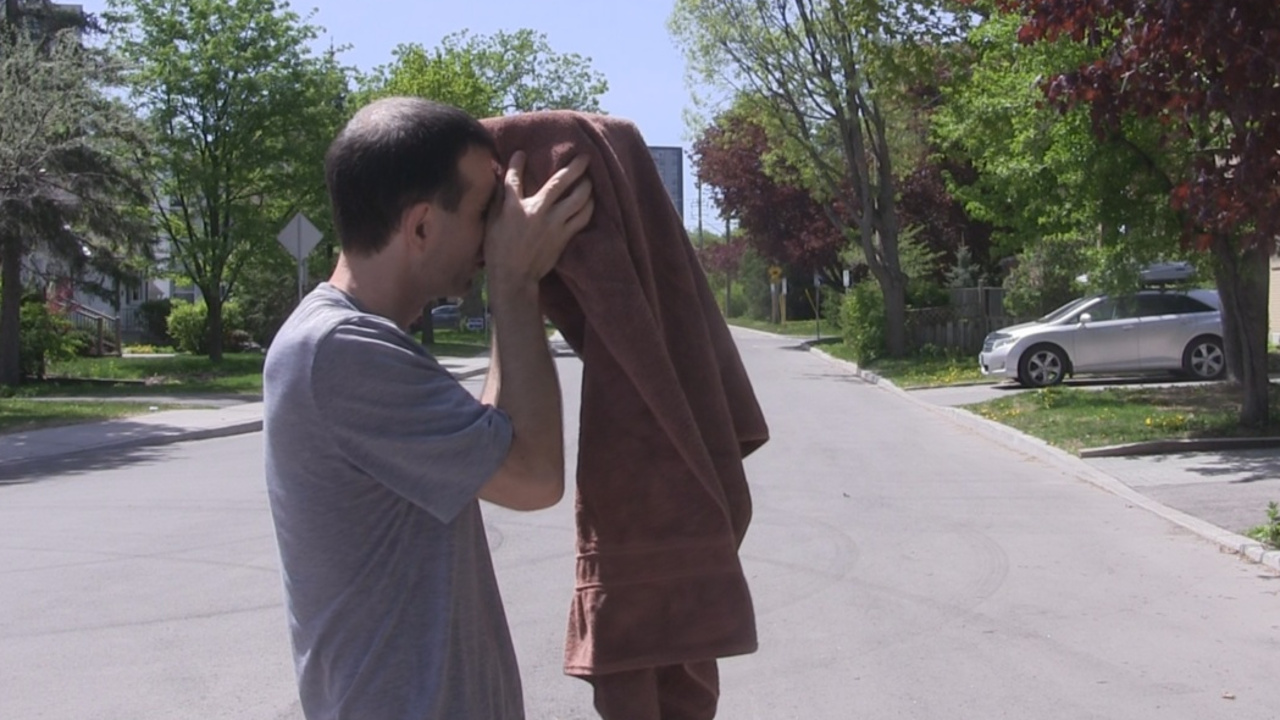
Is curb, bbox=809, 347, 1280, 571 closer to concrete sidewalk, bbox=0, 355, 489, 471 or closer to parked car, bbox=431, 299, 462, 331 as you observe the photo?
concrete sidewalk, bbox=0, 355, 489, 471

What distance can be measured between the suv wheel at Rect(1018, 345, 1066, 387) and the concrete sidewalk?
1175 centimetres

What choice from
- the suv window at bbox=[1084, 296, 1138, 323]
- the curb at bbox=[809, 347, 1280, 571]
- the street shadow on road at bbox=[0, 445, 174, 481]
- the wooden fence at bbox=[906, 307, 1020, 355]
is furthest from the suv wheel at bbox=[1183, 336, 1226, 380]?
the street shadow on road at bbox=[0, 445, 174, 481]

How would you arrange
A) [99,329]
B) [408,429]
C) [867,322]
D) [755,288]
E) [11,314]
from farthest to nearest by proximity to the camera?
1. [755,288]
2. [99,329]
3. [867,322]
4. [11,314]
5. [408,429]

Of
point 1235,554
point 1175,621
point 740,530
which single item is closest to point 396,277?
point 740,530

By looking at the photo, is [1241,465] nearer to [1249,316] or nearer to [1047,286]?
[1249,316]

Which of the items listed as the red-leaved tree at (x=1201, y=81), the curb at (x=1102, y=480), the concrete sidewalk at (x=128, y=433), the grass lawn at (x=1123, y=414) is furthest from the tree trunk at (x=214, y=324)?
the red-leaved tree at (x=1201, y=81)

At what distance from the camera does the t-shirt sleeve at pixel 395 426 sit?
2209 millimetres

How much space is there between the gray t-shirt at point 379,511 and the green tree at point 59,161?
22273 mm

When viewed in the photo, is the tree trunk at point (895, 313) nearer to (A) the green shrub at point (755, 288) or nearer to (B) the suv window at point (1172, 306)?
(B) the suv window at point (1172, 306)

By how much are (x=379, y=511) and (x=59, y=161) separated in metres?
25.9

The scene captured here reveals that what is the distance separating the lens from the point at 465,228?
7.72 ft

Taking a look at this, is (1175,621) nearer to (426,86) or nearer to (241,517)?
(241,517)

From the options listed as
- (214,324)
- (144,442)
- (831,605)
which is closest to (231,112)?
(214,324)

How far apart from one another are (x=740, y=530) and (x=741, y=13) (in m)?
31.1
